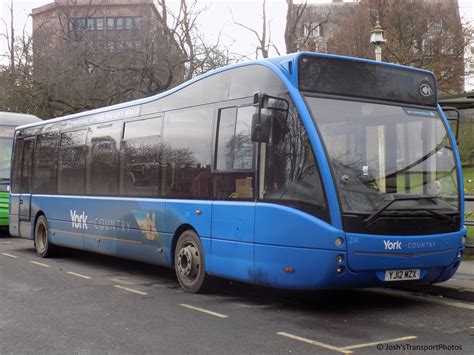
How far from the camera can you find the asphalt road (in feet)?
18.7

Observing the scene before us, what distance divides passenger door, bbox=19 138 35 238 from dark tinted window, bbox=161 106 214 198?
19.3 ft

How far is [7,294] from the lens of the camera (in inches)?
332

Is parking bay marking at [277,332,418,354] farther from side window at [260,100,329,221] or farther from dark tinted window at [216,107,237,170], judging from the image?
dark tinted window at [216,107,237,170]

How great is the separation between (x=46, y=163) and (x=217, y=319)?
7.82 m

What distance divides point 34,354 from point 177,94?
4.83m

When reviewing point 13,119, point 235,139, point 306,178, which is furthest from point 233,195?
point 13,119

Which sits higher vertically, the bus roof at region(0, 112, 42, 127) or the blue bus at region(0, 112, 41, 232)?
the bus roof at region(0, 112, 42, 127)

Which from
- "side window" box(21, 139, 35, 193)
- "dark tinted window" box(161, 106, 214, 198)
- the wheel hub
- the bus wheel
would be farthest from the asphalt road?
"side window" box(21, 139, 35, 193)

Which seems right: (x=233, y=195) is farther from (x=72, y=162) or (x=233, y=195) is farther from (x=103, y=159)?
(x=72, y=162)

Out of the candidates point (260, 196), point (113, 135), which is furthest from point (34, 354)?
A: point (113, 135)

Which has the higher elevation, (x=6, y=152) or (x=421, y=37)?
(x=421, y=37)

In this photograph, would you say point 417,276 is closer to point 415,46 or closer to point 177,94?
point 177,94

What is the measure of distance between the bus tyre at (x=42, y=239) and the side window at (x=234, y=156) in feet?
20.9

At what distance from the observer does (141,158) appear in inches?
391
